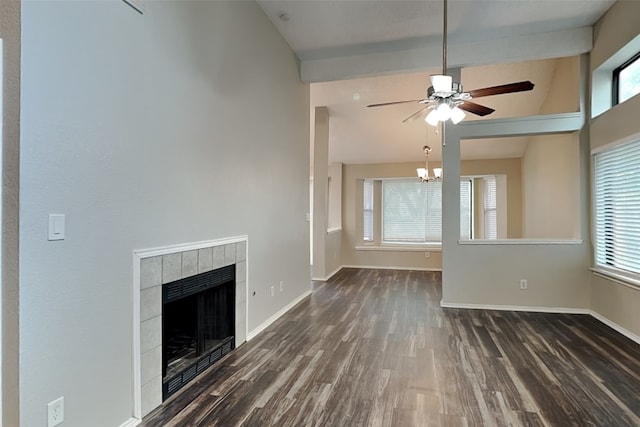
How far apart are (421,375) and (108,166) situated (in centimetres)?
265

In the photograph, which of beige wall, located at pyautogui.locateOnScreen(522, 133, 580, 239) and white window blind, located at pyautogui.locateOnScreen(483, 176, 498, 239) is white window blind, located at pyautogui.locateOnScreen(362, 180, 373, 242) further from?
beige wall, located at pyautogui.locateOnScreen(522, 133, 580, 239)

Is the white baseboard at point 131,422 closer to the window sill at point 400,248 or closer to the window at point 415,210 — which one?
the window sill at point 400,248

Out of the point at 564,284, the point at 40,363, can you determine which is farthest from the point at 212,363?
the point at 564,284

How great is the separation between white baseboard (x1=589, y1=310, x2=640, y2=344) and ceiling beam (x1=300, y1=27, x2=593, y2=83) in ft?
10.6

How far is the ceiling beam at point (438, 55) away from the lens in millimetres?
4207

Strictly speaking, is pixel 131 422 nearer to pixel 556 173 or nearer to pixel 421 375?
pixel 421 375

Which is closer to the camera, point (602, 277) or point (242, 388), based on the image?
point (242, 388)

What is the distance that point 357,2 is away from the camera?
3664 mm

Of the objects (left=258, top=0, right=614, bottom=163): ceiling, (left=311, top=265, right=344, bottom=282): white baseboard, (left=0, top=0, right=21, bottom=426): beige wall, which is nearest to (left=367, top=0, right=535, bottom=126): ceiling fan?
(left=258, top=0, right=614, bottom=163): ceiling

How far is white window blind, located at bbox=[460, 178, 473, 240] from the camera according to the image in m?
8.02

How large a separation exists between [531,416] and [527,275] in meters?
2.82

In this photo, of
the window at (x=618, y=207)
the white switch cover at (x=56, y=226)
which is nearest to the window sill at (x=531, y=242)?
the window at (x=618, y=207)

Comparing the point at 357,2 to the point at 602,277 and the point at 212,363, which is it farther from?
the point at 602,277

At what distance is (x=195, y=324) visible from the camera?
2.79 meters
